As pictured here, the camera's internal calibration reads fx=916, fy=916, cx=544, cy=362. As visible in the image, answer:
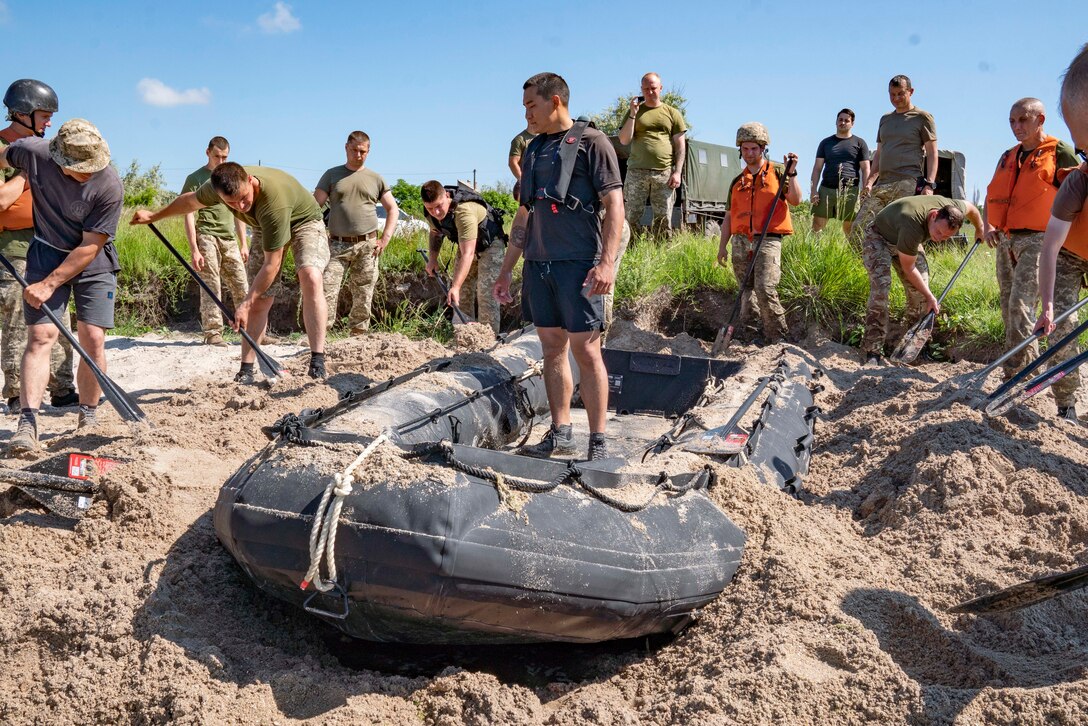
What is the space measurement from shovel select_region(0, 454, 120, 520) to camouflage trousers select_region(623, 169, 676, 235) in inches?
254

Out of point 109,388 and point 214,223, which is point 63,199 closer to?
point 109,388

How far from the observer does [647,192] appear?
9.20 metres

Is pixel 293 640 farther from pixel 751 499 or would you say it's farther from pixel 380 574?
pixel 751 499

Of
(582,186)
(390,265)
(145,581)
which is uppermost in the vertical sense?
(582,186)

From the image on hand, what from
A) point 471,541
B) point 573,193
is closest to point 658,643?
point 471,541

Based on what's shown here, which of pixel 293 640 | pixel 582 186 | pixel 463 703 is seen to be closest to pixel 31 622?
pixel 293 640

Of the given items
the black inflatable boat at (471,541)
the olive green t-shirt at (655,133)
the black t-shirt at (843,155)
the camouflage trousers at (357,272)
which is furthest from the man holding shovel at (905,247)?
the black inflatable boat at (471,541)

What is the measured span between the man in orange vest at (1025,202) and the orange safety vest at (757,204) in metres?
1.70

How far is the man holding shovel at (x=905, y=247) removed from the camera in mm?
6398

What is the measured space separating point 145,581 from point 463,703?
3.78 ft

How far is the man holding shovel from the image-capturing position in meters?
6.40

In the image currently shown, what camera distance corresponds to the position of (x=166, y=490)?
137 inches

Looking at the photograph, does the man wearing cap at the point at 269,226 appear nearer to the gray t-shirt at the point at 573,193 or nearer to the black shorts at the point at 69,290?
the black shorts at the point at 69,290

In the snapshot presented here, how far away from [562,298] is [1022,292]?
10.8ft
